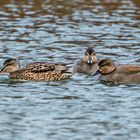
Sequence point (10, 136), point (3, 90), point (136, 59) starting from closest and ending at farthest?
point (10, 136) < point (3, 90) < point (136, 59)

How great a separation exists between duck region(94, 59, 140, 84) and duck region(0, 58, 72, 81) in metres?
0.66

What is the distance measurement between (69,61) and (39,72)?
2.11 m

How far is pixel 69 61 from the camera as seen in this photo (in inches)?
761

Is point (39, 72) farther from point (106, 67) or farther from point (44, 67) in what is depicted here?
point (106, 67)

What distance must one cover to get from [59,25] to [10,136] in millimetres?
11650

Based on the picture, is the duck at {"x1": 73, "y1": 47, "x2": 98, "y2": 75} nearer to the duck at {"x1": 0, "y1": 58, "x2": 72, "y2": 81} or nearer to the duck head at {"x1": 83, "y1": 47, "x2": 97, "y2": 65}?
the duck head at {"x1": 83, "y1": 47, "x2": 97, "y2": 65}

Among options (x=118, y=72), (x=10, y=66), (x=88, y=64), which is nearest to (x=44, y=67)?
(x=10, y=66)

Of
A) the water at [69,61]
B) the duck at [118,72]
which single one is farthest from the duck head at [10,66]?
the duck at [118,72]

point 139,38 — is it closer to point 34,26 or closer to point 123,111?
point 34,26

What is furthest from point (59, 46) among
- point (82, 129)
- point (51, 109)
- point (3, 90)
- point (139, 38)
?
point (82, 129)

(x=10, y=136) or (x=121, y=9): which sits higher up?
(x=121, y=9)

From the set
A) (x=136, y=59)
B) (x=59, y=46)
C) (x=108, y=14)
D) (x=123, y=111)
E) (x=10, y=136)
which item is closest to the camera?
(x=10, y=136)

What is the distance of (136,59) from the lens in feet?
63.3

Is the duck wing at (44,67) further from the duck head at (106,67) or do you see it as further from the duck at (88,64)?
the duck at (88,64)
